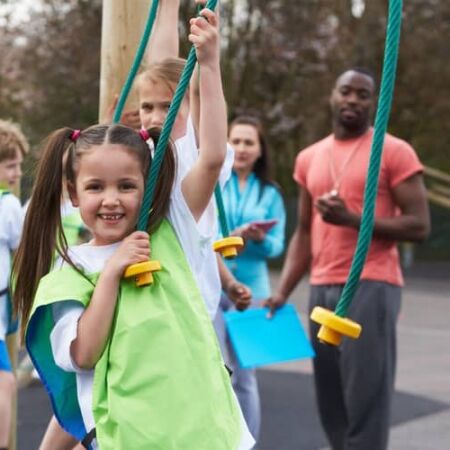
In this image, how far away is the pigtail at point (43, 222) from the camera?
2.89 meters

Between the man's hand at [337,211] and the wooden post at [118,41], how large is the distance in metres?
1.03

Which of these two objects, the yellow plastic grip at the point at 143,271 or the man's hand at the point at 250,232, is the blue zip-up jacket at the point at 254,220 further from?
the yellow plastic grip at the point at 143,271

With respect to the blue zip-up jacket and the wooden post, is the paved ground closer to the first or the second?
the blue zip-up jacket

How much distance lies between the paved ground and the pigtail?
139 inches

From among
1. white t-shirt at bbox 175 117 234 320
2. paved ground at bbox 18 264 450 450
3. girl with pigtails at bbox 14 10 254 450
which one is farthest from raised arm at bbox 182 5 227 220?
paved ground at bbox 18 264 450 450

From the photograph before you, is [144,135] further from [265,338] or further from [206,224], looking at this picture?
[265,338]

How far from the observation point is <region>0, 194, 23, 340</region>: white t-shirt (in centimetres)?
496

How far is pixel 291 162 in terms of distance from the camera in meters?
26.6

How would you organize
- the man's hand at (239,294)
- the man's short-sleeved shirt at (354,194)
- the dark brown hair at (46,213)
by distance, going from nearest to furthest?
the dark brown hair at (46,213) < the man's short-sleeved shirt at (354,194) < the man's hand at (239,294)

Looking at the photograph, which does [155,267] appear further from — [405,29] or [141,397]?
[405,29]

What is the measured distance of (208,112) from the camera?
2.78 meters

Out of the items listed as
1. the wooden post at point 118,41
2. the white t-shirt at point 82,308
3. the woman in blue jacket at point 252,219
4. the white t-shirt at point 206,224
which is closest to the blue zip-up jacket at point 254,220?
the woman in blue jacket at point 252,219

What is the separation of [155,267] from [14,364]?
10.3 ft

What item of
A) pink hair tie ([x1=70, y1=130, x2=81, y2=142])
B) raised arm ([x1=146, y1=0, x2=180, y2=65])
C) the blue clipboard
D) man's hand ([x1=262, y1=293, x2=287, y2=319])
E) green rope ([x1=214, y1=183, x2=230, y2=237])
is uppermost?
raised arm ([x1=146, y1=0, x2=180, y2=65])
